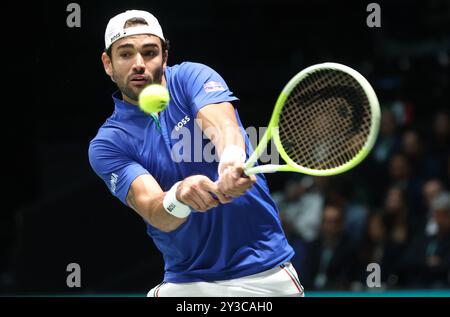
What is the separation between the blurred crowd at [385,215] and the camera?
7727 millimetres

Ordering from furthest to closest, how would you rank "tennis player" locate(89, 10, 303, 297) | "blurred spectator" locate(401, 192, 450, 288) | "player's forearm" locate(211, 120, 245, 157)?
"blurred spectator" locate(401, 192, 450, 288)
"tennis player" locate(89, 10, 303, 297)
"player's forearm" locate(211, 120, 245, 157)

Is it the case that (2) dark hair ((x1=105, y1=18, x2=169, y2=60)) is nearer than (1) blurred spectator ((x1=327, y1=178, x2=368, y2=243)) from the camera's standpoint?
Yes

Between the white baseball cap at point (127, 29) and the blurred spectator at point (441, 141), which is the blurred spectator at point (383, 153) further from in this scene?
the white baseball cap at point (127, 29)

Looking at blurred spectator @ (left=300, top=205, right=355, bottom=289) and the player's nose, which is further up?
the player's nose

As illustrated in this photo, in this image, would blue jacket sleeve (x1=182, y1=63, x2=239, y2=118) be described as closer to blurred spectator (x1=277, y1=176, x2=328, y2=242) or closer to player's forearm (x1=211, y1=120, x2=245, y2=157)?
player's forearm (x1=211, y1=120, x2=245, y2=157)

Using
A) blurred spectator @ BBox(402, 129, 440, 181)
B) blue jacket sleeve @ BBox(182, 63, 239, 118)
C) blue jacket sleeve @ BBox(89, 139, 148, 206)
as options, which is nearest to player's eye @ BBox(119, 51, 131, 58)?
blue jacket sleeve @ BBox(182, 63, 239, 118)

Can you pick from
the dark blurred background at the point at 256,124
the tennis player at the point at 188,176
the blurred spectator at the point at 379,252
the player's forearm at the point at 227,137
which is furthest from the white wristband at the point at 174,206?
the blurred spectator at the point at 379,252

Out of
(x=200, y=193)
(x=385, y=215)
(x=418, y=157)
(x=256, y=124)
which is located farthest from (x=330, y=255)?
(x=200, y=193)

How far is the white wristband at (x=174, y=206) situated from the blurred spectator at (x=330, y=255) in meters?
4.36

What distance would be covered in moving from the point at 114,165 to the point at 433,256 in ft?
13.8

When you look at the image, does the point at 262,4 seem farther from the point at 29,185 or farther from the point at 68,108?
the point at 29,185

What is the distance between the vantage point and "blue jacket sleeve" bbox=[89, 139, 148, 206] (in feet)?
13.4

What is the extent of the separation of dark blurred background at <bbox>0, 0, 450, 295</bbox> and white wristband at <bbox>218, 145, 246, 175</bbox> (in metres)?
4.23

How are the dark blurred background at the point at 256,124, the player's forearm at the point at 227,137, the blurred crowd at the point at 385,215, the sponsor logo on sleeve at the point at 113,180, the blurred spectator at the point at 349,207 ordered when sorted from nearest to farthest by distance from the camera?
the player's forearm at the point at 227,137 → the sponsor logo on sleeve at the point at 113,180 → the blurred crowd at the point at 385,215 → the dark blurred background at the point at 256,124 → the blurred spectator at the point at 349,207
